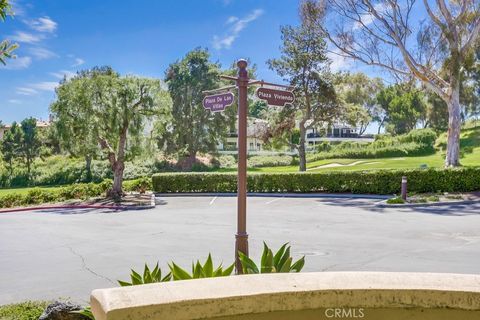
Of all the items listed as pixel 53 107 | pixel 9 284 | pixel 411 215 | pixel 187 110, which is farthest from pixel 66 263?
pixel 187 110

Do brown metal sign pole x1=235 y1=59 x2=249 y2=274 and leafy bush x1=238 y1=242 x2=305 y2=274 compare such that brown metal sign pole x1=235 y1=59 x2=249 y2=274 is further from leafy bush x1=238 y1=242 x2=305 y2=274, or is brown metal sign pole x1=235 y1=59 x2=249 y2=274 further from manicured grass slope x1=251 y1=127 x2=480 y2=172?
manicured grass slope x1=251 y1=127 x2=480 y2=172

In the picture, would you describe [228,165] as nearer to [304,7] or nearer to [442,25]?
[304,7]

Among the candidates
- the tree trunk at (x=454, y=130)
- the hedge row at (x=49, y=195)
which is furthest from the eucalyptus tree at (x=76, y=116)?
the tree trunk at (x=454, y=130)

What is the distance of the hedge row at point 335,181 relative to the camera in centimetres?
2091

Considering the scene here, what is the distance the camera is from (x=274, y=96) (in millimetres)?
6266

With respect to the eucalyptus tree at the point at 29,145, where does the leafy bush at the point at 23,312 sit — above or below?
below

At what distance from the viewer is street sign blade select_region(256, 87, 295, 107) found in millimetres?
6176

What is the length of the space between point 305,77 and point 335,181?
10398 mm

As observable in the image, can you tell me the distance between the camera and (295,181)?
986 inches

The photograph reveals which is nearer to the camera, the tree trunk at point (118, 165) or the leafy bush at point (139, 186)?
the tree trunk at point (118, 165)

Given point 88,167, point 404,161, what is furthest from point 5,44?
point 404,161

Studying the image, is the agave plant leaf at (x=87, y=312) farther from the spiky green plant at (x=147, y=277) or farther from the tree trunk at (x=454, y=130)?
the tree trunk at (x=454, y=130)

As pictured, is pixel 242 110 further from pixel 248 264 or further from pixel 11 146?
pixel 11 146

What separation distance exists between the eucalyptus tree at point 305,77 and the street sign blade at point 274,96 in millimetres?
25061
